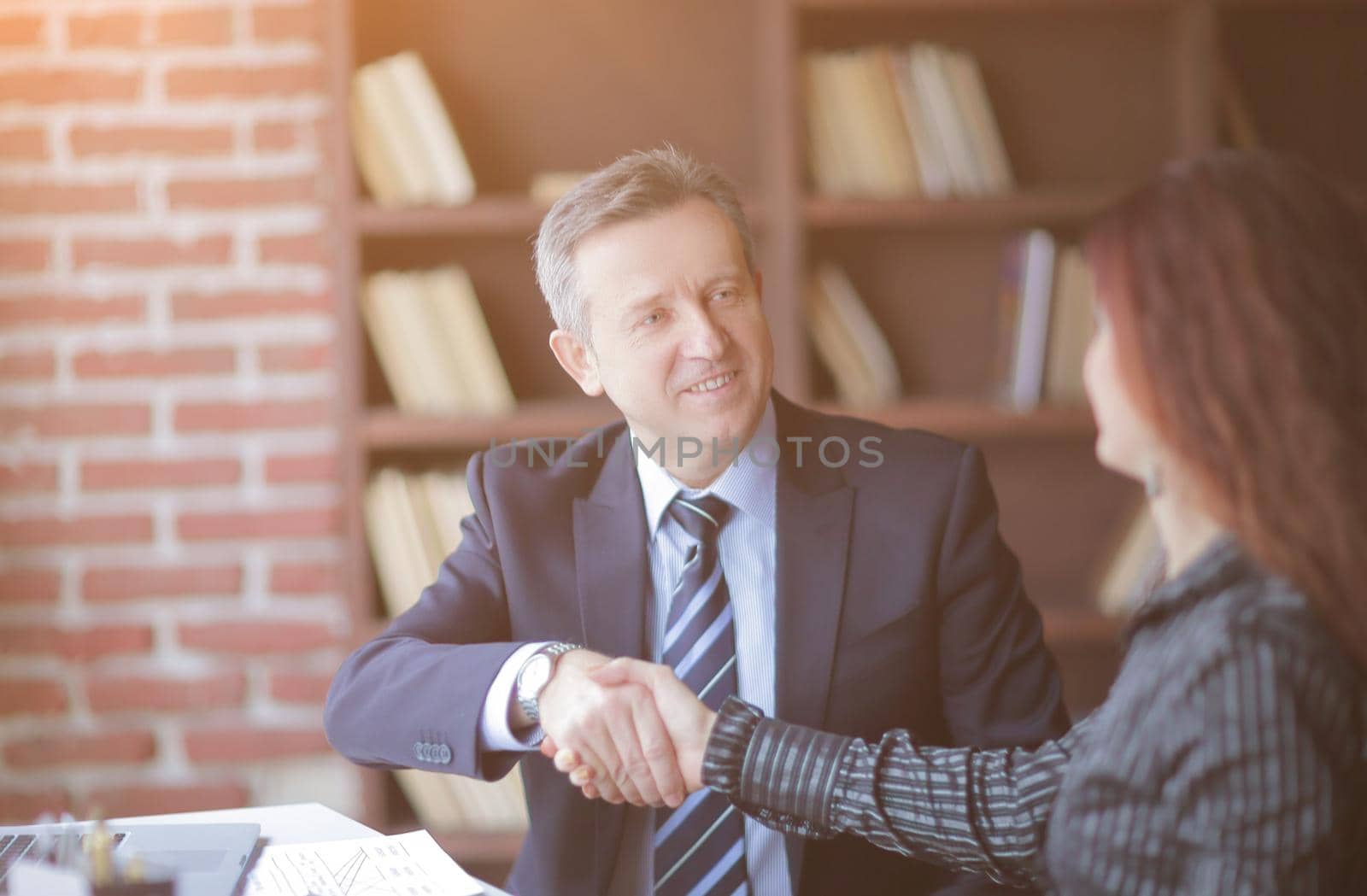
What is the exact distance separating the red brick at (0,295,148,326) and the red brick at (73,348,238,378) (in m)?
0.07

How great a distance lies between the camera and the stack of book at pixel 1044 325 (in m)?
2.29

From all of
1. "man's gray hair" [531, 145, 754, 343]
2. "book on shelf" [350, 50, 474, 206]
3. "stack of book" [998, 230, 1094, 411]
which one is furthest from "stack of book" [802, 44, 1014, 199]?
"man's gray hair" [531, 145, 754, 343]

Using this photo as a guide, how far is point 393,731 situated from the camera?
1356 mm

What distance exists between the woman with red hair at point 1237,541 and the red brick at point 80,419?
2.02 m

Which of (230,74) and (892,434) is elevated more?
(230,74)

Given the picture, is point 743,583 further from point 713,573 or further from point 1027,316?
point 1027,316

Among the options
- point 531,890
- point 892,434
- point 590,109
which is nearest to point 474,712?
point 531,890

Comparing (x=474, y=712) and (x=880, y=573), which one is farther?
(x=880, y=573)

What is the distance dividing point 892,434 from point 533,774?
0.61 m

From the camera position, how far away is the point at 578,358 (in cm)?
162

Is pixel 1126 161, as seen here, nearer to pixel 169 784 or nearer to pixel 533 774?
pixel 533 774

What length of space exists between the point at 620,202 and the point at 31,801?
6.13 feet

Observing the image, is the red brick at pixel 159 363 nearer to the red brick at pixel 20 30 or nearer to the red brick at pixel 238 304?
the red brick at pixel 238 304

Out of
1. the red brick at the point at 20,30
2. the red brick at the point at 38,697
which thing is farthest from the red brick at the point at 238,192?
the red brick at the point at 38,697
